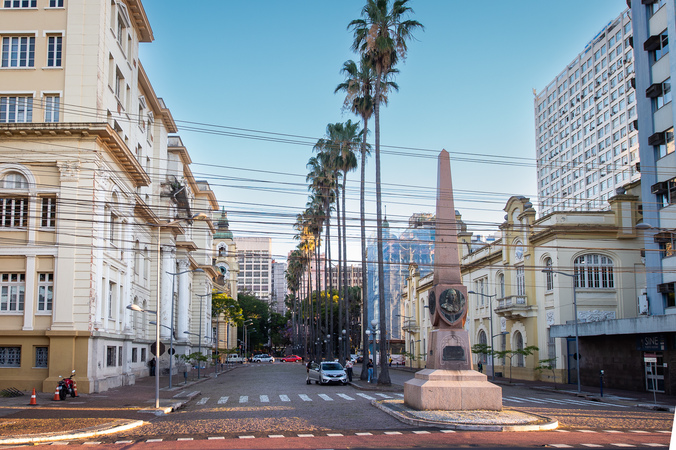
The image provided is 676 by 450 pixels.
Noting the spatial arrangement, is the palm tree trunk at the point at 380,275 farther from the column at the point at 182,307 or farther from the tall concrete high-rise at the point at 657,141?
the column at the point at 182,307

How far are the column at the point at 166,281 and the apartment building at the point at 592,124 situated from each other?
4539cm

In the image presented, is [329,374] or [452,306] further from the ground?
[452,306]

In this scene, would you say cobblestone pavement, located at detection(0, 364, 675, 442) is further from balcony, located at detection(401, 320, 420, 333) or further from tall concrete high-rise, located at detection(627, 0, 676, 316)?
balcony, located at detection(401, 320, 420, 333)

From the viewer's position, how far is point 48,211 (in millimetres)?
32188

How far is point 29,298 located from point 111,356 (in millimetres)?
6943

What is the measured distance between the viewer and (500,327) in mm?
57250

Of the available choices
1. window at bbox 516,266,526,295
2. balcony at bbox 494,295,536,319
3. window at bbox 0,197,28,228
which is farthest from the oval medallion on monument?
window at bbox 516,266,526,295

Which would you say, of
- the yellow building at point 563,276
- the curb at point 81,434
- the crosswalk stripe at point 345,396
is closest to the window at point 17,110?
the curb at point 81,434

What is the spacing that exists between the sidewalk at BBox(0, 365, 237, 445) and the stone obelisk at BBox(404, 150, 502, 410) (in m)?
9.24

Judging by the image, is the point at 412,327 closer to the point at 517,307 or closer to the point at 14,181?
the point at 517,307

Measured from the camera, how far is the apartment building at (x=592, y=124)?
8725 cm

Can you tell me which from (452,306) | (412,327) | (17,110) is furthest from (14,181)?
(412,327)

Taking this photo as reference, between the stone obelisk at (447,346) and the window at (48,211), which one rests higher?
the window at (48,211)

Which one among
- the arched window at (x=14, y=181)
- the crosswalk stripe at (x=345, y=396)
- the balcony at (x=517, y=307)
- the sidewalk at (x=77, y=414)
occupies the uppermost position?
the arched window at (x=14, y=181)
